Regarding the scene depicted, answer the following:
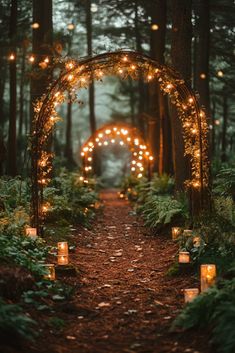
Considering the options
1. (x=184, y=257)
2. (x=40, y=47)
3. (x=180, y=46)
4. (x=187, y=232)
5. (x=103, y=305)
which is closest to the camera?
(x=103, y=305)

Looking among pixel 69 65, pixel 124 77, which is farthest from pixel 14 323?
pixel 124 77

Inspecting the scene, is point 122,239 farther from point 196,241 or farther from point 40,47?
point 40,47

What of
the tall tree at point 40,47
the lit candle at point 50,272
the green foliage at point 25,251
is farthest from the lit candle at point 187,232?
the tall tree at point 40,47

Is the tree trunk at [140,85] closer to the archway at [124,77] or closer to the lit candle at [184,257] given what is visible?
the archway at [124,77]

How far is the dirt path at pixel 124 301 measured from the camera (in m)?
5.26

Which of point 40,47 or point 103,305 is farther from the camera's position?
point 40,47

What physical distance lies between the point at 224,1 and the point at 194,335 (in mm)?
18655

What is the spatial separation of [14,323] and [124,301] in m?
2.17

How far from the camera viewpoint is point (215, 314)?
5250mm

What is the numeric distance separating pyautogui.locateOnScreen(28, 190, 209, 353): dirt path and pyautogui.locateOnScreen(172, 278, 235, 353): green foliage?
0.57 feet

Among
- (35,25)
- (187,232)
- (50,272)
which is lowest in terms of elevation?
(50,272)

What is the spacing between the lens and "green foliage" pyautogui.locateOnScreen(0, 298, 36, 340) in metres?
4.94

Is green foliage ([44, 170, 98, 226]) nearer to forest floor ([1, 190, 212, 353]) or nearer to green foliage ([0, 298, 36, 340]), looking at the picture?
forest floor ([1, 190, 212, 353])

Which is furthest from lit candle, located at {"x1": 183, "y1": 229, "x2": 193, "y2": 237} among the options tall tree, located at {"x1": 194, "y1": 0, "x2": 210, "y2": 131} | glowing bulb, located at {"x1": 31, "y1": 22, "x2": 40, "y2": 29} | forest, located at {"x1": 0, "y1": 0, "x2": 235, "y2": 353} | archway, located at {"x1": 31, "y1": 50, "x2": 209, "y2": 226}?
tall tree, located at {"x1": 194, "y1": 0, "x2": 210, "y2": 131}
